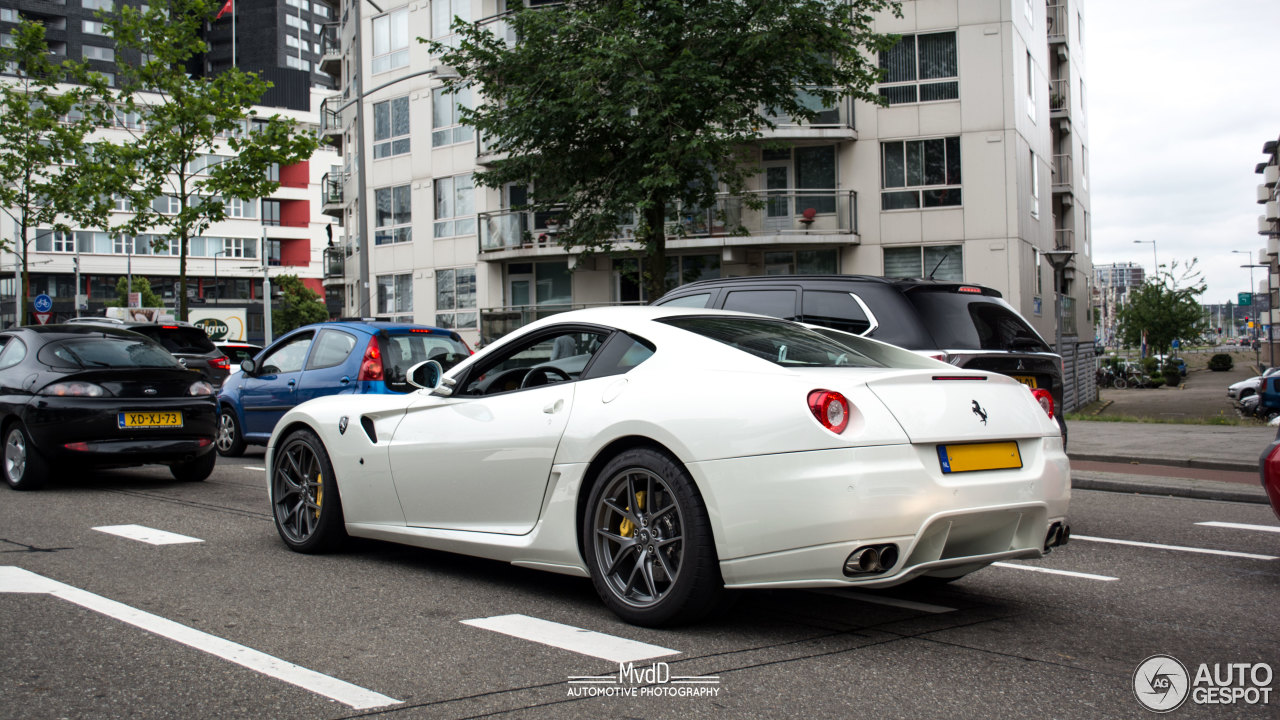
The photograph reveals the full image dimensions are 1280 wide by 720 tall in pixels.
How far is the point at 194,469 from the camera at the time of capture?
1059 centimetres

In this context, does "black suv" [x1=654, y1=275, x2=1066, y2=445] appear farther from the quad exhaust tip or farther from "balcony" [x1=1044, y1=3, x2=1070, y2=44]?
"balcony" [x1=1044, y1=3, x2=1070, y2=44]

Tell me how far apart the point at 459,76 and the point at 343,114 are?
26.8 metres

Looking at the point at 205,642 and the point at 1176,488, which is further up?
the point at 205,642

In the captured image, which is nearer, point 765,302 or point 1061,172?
point 765,302

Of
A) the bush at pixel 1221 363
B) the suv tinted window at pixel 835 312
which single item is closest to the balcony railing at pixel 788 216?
the suv tinted window at pixel 835 312

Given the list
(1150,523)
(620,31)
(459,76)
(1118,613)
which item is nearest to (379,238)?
(459,76)

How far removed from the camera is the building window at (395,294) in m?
36.5

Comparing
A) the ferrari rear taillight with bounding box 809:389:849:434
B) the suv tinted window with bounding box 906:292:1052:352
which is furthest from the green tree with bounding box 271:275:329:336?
the ferrari rear taillight with bounding box 809:389:849:434

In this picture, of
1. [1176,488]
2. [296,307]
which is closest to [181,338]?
[1176,488]

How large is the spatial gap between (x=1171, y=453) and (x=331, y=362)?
9516 mm

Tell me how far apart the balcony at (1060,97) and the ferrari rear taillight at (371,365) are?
111ft

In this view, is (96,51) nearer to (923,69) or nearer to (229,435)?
(923,69)

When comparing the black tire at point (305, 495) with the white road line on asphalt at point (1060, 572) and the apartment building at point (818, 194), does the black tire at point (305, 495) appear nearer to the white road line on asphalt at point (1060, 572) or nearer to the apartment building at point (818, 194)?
the white road line on asphalt at point (1060, 572)

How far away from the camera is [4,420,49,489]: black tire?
9461 mm
